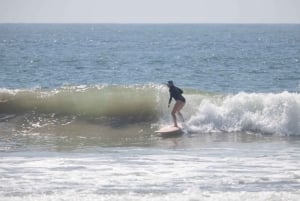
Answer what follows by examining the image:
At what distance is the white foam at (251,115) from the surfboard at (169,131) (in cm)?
91

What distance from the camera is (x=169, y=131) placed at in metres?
17.7

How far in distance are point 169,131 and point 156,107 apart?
10.6 feet

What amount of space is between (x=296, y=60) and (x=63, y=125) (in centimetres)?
3377

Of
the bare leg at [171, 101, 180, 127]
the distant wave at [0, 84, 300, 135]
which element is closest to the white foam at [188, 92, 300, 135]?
the distant wave at [0, 84, 300, 135]

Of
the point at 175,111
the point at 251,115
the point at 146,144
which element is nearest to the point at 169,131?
the point at 175,111

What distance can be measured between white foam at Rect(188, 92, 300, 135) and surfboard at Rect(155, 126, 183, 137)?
0.91 meters

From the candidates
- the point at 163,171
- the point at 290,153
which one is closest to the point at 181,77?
the point at 290,153

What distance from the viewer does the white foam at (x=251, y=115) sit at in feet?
61.7

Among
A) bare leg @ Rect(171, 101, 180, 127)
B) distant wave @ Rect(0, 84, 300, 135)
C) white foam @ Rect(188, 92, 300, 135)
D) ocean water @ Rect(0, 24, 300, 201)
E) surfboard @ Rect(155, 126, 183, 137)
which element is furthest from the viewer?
distant wave @ Rect(0, 84, 300, 135)

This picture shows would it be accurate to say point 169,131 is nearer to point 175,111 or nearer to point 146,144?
point 175,111

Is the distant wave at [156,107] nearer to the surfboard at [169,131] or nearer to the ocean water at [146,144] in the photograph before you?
the ocean water at [146,144]

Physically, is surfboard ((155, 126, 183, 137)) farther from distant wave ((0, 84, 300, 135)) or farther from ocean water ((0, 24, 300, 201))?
distant wave ((0, 84, 300, 135))

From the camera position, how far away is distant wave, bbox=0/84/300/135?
62.7ft

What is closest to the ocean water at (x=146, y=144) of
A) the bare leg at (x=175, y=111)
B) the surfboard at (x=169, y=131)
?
the surfboard at (x=169, y=131)
